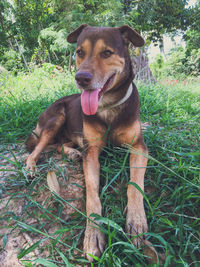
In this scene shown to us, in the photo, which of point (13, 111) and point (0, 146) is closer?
point (0, 146)

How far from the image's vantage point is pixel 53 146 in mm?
2613

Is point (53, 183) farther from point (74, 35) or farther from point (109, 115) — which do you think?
point (74, 35)

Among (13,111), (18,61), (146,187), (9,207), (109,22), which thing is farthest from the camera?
(18,61)

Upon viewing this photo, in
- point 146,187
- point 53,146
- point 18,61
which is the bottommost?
point 146,187

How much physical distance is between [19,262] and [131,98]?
1.80 meters

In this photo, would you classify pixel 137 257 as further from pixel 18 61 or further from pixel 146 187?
pixel 18 61

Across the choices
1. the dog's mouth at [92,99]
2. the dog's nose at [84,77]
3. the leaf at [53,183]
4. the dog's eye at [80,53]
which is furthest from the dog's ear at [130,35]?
the leaf at [53,183]

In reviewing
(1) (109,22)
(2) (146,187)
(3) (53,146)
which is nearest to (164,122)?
(2) (146,187)

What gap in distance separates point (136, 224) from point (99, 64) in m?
1.45

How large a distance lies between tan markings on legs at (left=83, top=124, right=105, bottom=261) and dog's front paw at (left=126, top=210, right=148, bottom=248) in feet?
0.68

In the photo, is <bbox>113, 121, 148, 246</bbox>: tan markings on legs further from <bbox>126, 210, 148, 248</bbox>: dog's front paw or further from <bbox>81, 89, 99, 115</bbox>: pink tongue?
<bbox>81, 89, 99, 115</bbox>: pink tongue

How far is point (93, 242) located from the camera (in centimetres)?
125

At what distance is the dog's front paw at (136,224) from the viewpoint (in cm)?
130

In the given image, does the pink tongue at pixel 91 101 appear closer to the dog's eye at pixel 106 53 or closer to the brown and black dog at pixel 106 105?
the brown and black dog at pixel 106 105
